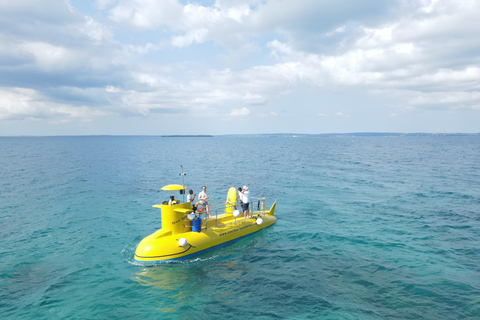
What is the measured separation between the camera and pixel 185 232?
1725 cm

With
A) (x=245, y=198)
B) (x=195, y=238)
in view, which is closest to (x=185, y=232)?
(x=195, y=238)

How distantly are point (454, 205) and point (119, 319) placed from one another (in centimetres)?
2879

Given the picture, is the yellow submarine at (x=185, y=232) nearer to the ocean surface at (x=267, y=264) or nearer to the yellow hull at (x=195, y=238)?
the yellow hull at (x=195, y=238)

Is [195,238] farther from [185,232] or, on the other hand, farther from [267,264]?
[267,264]

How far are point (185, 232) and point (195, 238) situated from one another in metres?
0.83

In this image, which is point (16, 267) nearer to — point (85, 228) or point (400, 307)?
point (85, 228)

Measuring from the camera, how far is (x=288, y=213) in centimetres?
2506

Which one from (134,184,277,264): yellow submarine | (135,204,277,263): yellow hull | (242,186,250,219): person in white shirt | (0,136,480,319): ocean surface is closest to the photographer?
(0,136,480,319): ocean surface

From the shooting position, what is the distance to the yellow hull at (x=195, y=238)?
1552cm

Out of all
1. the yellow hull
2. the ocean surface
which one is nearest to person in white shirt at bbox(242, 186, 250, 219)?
the yellow hull

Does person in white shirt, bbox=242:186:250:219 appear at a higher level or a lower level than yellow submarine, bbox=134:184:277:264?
higher

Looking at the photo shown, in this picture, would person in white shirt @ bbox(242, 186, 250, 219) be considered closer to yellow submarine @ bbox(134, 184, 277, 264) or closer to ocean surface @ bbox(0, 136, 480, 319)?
yellow submarine @ bbox(134, 184, 277, 264)

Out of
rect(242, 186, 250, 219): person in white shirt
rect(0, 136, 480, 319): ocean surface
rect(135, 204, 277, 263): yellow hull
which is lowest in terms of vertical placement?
rect(0, 136, 480, 319): ocean surface

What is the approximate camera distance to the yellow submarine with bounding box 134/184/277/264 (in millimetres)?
15625
